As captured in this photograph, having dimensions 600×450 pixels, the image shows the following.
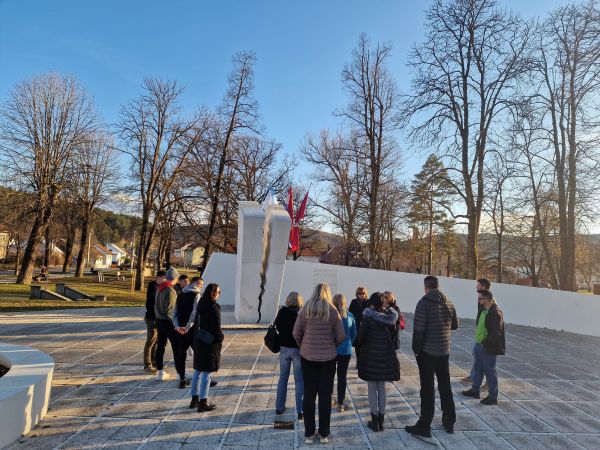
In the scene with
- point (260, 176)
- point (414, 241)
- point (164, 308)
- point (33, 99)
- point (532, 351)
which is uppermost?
point (33, 99)

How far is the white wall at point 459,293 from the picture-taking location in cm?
1352

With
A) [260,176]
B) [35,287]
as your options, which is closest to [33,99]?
[35,287]

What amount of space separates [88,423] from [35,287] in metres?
15.8

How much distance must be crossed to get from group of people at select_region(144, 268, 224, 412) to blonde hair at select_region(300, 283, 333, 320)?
1319mm

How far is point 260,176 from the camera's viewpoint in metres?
28.8

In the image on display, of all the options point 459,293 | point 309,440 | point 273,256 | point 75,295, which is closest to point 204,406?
point 309,440

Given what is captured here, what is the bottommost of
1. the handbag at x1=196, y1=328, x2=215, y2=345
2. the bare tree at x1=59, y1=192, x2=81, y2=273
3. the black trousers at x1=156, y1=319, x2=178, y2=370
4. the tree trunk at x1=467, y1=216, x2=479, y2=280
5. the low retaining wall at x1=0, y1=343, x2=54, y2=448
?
the low retaining wall at x1=0, y1=343, x2=54, y2=448

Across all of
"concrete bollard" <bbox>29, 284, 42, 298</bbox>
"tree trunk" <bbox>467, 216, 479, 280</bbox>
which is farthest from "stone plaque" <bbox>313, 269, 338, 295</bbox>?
"concrete bollard" <bbox>29, 284, 42, 298</bbox>

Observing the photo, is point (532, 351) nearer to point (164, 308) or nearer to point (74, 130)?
point (164, 308)

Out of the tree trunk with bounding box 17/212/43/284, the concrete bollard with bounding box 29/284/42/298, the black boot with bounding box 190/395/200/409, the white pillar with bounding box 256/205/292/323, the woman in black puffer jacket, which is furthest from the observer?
the tree trunk with bounding box 17/212/43/284

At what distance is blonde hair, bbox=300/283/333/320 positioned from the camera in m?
4.18

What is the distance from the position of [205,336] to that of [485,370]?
4072mm

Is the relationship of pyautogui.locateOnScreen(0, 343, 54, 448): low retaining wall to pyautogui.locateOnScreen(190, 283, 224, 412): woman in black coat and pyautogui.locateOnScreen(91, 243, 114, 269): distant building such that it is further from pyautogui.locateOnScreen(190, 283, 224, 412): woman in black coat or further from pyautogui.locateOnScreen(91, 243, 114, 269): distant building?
pyautogui.locateOnScreen(91, 243, 114, 269): distant building

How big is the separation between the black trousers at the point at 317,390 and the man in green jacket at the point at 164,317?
2614mm
